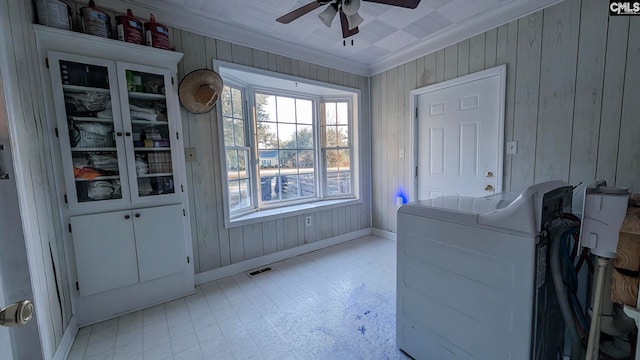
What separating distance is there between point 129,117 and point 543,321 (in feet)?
9.52

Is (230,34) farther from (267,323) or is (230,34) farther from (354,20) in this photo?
(267,323)

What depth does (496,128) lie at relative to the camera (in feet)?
8.20

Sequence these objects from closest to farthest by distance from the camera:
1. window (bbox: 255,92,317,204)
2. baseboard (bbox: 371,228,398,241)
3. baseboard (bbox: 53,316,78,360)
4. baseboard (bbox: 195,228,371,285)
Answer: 1. baseboard (bbox: 53,316,78,360)
2. baseboard (bbox: 195,228,371,285)
3. window (bbox: 255,92,317,204)
4. baseboard (bbox: 371,228,398,241)

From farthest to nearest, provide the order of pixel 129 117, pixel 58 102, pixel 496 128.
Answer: pixel 496 128, pixel 129 117, pixel 58 102

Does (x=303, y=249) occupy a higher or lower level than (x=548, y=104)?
lower

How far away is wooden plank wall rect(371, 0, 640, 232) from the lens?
1829 mm

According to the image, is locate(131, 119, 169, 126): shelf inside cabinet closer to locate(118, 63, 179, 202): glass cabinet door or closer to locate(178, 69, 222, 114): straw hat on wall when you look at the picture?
locate(118, 63, 179, 202): glass cabinet door

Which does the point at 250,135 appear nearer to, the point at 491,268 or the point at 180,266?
the point at 180,266

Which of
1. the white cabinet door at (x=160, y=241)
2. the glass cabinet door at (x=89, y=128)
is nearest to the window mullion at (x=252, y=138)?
the white cabinet door at (x=160, y=241)

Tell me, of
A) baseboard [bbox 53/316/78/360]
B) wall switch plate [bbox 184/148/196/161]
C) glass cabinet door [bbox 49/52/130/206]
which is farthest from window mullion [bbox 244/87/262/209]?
baseboard [bbox 53/316/78/360]

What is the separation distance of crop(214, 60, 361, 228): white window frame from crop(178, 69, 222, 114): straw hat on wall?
0.15 m

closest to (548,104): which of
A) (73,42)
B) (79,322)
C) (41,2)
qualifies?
(73,42)

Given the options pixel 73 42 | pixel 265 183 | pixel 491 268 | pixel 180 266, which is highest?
pixel 73 42

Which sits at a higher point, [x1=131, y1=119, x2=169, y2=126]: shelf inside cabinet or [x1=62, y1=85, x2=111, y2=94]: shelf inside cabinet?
[x1=62, y1=85, x2=111, y2=94]: shelf inside cabinet
